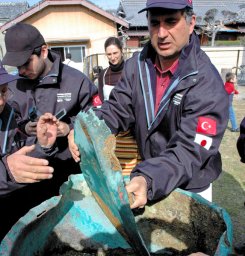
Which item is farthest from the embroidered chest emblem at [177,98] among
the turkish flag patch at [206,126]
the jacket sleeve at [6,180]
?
the jacket sleeve at [6,180]

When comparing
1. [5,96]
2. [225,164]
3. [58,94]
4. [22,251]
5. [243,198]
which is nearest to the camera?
[22,251]

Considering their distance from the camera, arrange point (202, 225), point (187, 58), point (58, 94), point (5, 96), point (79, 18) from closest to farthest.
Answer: point (202, 225)
point (187, 58)
point (5, 96)
point (58, 94)
point (79, 18)

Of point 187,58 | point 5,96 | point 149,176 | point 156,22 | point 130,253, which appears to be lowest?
point 130,253

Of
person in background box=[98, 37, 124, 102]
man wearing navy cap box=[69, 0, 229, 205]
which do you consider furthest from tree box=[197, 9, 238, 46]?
man wearing navy cap box=[69, 0, 229, 205]

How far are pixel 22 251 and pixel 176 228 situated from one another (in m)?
0.86

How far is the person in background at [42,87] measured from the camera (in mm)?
2346

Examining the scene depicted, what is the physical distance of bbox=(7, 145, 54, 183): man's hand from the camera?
140 centimetres

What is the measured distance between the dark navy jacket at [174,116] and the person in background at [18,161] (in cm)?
42

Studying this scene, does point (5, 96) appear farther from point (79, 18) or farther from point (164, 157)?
point (79, 18)

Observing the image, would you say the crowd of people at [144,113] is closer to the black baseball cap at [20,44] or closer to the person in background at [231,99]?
the black baseball cap at [20,44]

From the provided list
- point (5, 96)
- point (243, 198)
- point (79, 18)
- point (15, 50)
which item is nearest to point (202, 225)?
point (5, 96)

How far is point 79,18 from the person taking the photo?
55.7ft

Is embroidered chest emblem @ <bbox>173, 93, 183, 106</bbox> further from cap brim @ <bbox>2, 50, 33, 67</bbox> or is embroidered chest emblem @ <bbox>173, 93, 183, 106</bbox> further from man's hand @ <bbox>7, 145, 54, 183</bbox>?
cap brim @ <bbox>2, 50, 33, 67</bbox>

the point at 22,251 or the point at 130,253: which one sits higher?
the point at 22,251
